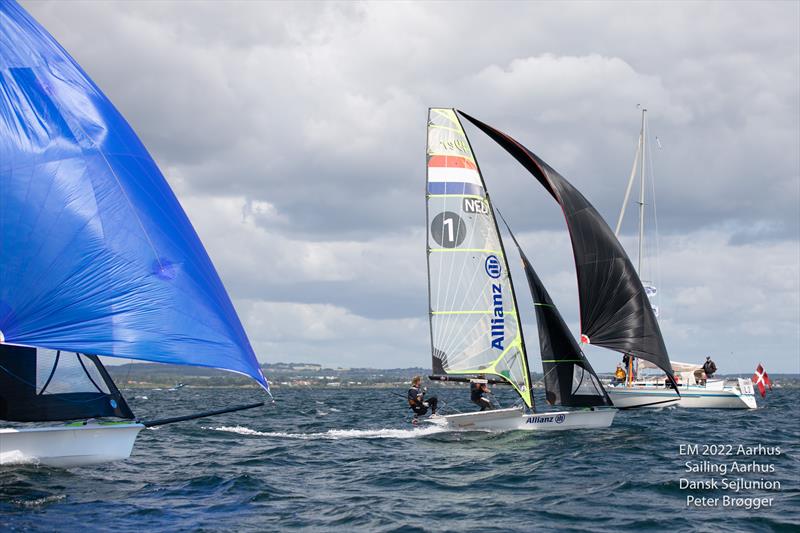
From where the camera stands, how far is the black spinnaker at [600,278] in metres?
24.9

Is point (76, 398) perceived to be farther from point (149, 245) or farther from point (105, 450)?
point (149, 245)

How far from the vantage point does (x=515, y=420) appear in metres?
22.2

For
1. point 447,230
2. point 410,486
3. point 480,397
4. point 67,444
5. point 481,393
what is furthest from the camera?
point 481,393

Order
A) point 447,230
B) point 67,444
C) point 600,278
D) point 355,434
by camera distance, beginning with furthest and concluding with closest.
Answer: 1. point 600,278
2. point 355,434
3. point 447,230
4. point 67,444

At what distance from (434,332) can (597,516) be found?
10384mm

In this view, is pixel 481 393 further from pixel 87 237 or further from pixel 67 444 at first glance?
pixel 87 237

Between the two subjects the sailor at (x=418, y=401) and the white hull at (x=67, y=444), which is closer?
the white hull at (x=67, y=444)

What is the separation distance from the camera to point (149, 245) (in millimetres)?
14531

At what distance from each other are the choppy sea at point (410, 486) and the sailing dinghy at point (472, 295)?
63cm

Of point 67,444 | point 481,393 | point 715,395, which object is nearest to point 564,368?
point 481,393

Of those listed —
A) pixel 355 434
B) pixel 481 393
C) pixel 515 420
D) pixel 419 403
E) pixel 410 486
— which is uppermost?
pixel 481 393

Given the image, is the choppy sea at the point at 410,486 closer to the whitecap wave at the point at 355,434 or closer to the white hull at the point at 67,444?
the whitecap wave at the point at 355,434

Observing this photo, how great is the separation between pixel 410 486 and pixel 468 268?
8708mm

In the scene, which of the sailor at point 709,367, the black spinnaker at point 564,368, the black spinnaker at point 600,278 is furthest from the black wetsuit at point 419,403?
the sailor at point 709,367
